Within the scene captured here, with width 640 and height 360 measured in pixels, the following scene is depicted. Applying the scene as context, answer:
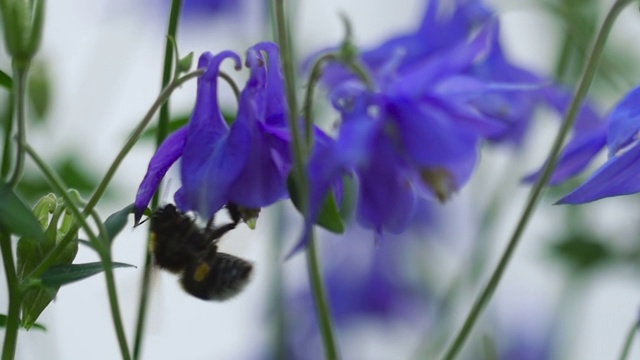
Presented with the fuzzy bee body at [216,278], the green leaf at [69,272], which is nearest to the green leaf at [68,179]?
the fuzzy bee body at [216,278]

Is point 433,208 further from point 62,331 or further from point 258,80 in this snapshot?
point 258,80

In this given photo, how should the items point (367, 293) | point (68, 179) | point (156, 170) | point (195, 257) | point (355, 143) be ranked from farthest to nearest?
point (367, 293) → point (68, 179) → point (195, 257) → point (156, 170) → point (355, 143)

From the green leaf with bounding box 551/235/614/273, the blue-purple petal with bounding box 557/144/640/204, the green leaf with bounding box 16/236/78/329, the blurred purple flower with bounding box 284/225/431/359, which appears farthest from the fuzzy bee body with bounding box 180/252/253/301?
the blurred purple flower with bounding box 284/225/431/359

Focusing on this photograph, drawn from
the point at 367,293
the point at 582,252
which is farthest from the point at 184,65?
the point at 367,293

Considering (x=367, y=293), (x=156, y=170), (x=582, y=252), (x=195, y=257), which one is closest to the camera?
(x=156, y=170)

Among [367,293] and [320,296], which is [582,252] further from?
[320,296]
